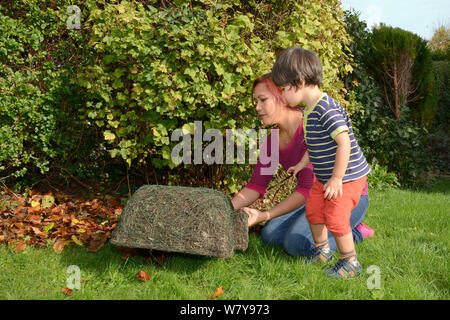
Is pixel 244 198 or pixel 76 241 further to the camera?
pixel 76 241

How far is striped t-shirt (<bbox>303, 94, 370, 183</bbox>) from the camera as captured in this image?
233 centimetres

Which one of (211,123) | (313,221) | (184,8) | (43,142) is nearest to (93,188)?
(43,142)

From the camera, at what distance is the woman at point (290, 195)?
2795mm

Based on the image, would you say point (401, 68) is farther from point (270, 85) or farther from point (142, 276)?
point (142, 276)

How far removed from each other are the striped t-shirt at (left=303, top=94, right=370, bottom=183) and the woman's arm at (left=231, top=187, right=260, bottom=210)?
61 centimetres

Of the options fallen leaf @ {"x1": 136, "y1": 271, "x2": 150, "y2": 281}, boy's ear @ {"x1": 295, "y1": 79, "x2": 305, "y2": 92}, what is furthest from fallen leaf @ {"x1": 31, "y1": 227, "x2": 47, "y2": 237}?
boy's ear @ {"x1": 295, "y1": 79, "x2": 305, "y2": 92}

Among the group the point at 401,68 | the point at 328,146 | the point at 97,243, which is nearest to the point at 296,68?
the point at 328,146

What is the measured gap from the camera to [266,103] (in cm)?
277

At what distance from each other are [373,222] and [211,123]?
1941 mm

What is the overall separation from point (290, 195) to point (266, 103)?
0.74 meters

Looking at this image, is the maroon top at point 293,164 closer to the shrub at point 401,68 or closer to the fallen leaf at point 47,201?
the fallen leaf at point 47,201

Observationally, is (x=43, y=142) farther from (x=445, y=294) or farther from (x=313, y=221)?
(x=445, y=294)

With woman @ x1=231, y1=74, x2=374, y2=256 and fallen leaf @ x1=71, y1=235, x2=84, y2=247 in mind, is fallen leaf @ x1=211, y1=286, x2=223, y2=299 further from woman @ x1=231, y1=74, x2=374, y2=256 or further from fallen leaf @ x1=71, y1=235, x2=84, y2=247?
fallen leaf @ x1=71, y1=235, x2=84, y2=247

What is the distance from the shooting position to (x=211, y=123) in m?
3.28
